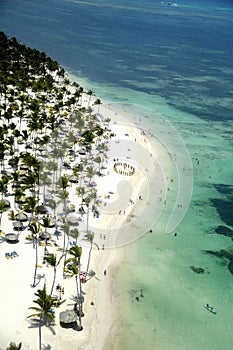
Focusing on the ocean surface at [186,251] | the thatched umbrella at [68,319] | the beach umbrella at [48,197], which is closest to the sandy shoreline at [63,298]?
the thatched umbrella at [68,319]

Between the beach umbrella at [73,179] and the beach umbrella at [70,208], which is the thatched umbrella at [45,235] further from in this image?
the beach umbrella at [73,179]

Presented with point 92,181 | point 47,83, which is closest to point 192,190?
point 92,181

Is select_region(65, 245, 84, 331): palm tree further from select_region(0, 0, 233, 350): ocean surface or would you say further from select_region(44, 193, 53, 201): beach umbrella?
select_region(44, 193, 53, 201): beach umbrella

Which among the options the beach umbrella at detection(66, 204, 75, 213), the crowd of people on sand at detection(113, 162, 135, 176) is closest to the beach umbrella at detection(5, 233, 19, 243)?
the beach umbrella at detection(66, 204, 75, 213)

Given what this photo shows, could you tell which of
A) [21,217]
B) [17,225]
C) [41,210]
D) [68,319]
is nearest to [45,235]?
[17,225]

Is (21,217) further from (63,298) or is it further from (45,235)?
(63,298)

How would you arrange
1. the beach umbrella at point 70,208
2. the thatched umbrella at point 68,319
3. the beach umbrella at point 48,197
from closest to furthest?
the thatched umbrella at point 68,319 < the beach umbrella at point 70,208 < the beach umbrella at point 48,197

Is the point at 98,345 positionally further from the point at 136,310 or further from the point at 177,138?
the point at 177,138
